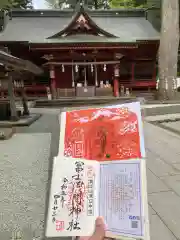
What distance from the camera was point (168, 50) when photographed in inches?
485

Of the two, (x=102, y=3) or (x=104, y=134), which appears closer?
(x=104, y=134)

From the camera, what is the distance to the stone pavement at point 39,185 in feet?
7.06

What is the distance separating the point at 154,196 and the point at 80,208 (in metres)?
1.68

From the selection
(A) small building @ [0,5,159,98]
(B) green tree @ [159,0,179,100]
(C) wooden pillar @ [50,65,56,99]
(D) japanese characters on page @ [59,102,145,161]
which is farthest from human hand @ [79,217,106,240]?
(C) wooden pillar @ [50,65,56,99]

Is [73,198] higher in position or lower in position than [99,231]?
higher

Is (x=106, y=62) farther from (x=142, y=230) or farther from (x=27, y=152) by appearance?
(x=142, y=230)

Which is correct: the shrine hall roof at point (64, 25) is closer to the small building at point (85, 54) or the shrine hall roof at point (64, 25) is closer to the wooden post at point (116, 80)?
the small building at point (85, 54)

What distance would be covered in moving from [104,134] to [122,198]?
1.33 ft

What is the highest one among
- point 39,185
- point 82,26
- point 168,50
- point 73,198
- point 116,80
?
point 82,26

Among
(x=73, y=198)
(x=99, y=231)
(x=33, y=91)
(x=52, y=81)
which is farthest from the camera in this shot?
(x=33, y=91)

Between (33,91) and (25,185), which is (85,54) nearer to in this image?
(33,91)

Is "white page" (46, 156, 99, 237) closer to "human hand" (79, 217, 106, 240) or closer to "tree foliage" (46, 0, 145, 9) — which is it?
"human hand" (79, 217, 106, 240)

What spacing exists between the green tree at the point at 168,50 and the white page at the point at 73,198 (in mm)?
12054

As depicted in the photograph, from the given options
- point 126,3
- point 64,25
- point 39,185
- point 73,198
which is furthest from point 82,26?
point 73,198
